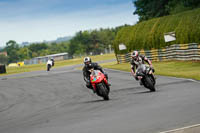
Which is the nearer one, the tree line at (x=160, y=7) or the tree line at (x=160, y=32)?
the tree line at (x=160, y=32)

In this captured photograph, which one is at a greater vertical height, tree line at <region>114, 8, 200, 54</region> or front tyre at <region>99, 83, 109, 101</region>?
tree line at <region>114, 8, 200, 54</region>

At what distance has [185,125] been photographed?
6.90 meters

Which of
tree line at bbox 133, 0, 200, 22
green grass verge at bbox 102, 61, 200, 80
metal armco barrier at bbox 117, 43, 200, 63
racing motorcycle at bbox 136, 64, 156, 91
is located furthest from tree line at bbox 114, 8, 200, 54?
racing motorcycle at bbox 136, 64, 156, 91

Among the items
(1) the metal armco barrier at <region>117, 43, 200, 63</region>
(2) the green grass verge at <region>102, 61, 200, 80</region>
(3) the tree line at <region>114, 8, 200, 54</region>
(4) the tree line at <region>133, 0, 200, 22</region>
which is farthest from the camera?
(4) the tree line at <region>133, 0, 200, 22</region>

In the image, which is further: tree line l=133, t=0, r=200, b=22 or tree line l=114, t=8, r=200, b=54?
tree line l=133, t=0, r=200, b=22

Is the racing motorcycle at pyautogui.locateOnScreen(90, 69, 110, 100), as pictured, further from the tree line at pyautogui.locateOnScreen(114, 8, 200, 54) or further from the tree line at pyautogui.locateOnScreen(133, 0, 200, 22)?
the tree line at pyautogui.locateOnScreen(133, 0, 200, 22)

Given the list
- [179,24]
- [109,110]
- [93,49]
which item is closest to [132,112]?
[109,110]

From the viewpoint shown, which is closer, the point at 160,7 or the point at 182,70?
the point at 182,70

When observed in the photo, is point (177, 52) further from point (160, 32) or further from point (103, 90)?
point (103, 90)

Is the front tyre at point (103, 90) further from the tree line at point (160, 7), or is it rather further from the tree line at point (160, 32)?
the tree line at point (160, 7)

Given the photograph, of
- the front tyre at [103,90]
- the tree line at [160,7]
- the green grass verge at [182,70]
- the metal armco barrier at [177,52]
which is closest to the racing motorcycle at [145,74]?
the front tyre at [103,90]

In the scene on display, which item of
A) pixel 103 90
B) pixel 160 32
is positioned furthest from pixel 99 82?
pixel 160 32

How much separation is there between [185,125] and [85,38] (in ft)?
522

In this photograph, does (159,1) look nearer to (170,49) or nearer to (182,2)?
(182,2)
